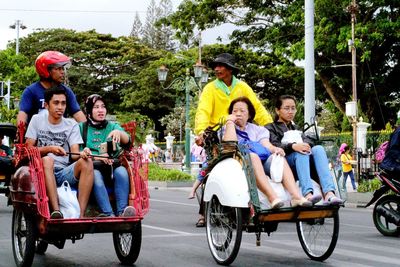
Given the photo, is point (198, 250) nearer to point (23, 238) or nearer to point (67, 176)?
point (23, 238)

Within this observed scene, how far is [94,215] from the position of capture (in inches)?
272

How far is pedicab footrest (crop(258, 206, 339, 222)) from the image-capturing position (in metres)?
6.98

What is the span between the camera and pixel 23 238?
7.24 m

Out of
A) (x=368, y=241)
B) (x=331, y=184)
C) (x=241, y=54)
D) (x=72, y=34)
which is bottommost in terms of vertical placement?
(x=368, y=241)

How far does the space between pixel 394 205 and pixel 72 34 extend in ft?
210

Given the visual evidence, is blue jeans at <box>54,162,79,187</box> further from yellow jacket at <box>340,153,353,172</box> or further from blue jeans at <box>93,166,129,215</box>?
yellow jacket at <box>340,153,353,172</box>

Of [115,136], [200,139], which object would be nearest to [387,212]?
[200,139]

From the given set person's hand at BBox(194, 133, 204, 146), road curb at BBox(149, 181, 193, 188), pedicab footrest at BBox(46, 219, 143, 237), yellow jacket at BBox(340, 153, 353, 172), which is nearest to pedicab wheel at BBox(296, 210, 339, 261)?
person's hand at BBox(194, 133, 204, 146)

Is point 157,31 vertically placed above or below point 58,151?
above

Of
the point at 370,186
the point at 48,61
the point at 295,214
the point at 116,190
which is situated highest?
the point at 48,61

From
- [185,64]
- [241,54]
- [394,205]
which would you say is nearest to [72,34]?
[185,64]

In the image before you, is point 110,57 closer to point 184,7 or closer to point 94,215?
point 184,7

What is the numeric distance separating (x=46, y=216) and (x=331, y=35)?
27634mm

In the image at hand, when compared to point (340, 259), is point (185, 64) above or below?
above
